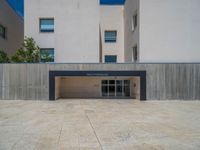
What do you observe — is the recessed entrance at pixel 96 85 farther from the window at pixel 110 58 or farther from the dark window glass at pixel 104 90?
the window at pixel 110 58

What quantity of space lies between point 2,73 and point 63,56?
6636 mm

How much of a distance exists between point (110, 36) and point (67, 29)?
6.98m

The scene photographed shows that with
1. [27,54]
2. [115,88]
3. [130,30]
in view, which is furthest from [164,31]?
Result: [27,54]

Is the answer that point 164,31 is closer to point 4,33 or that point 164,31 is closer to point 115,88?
point 115,88

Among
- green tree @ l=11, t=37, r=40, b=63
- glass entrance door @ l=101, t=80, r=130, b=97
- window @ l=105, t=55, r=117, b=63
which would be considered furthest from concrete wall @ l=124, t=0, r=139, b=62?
green tree @ l=11, t=37, r=40, b=63

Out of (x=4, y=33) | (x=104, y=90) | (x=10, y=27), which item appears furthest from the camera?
(x=10, y=27)

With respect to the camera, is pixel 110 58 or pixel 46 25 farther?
pixel 110 58

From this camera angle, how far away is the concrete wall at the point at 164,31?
677 inches

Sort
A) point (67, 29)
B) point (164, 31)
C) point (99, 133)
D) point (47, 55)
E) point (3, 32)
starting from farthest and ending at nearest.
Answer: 1. point (3, 32)
2. point (67, 29)
3. point (47, 55)
4. point (164, 31)
5. point (99, 133)

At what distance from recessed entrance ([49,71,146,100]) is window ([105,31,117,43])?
650 centimetres

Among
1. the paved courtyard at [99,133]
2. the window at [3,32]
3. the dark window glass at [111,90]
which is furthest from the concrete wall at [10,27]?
the paved courtyard at [99,133]

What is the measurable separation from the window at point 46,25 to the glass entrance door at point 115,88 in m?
9.20

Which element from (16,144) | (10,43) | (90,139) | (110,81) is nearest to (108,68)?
(110,81)

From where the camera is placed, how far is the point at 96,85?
19.8m
